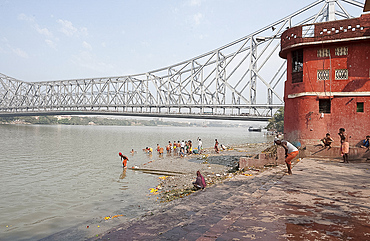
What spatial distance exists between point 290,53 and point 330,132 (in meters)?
5.17

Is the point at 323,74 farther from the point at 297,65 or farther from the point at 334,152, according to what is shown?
the point at 334,152

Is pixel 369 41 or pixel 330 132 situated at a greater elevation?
pixel 369 41

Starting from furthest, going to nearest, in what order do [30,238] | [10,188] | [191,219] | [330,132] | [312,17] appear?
1. [312,17]
2. [330,132]
3. [10,188]
4. [30,238]
5. [191,219]

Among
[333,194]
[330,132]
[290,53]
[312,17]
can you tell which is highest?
[312,17]

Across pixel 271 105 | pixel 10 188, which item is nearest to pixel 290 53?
pixel 10 188

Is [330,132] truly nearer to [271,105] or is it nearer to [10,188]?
[10,188]

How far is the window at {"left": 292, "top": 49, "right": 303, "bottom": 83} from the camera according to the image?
50.0 ft

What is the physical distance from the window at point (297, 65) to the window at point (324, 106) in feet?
5.73

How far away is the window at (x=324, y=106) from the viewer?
14469mm

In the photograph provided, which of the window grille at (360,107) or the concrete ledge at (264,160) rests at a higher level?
the window grille at (360,107)

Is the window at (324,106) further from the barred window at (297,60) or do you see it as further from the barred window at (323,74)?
the barred window at (297,60)

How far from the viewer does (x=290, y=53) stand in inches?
628

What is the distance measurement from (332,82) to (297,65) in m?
2.14

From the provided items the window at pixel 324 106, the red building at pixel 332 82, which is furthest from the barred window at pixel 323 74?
the window at pixel 324 106
